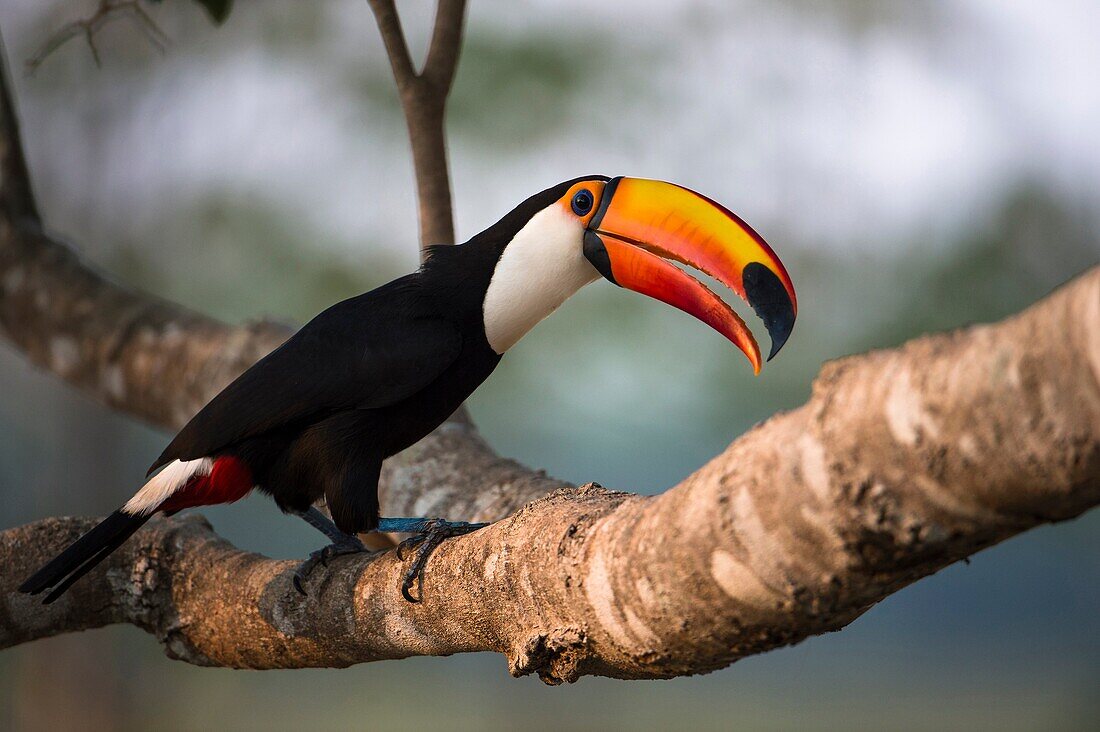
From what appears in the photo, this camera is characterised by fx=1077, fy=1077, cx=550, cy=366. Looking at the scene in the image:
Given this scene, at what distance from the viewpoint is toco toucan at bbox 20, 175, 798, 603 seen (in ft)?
6.49

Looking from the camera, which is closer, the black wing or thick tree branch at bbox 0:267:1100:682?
thick tree branch at bbox 0:267:1100:682

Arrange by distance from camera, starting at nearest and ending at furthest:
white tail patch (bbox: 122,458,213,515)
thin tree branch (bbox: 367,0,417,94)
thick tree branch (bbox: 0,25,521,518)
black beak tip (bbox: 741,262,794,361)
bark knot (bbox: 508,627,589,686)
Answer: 1. bark knot (bbox: 508,627,589,686)
2. black beak tip (bbox: 741,262,794,361)
3. white tail patch (bbox: 122,458,213,515)
4. thin tree branch (bbox: 367,0,417,94)
5. thick tree branch (bbox: 0,25,521,518)

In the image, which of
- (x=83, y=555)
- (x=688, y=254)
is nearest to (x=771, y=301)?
(x=688, y=254)

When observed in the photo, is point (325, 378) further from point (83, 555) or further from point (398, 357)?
point (83, 555)

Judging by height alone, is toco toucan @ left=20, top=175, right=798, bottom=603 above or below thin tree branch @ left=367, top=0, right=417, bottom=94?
below

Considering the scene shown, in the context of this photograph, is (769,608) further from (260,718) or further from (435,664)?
(260,718)

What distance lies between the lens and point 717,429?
19.0 feet

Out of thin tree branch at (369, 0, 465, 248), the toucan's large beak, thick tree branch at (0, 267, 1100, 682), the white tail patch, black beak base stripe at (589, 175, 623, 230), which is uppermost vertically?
thin tree branch at (369, 0, 465, 248)

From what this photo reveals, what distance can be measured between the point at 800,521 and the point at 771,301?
2.09 ft

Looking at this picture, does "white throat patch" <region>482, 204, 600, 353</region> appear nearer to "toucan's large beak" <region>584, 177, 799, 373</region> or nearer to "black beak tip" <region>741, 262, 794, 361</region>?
"toucan's large beak" <region>584, 177, 799, 373</region>

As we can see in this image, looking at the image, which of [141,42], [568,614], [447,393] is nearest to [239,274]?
[141,42]

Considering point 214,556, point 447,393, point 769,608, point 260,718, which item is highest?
point 447,393

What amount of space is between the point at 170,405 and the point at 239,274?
359cm

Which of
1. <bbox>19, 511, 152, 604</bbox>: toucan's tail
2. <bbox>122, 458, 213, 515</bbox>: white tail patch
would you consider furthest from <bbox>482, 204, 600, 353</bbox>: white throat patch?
<bbox>19, 511, 152, 604</bbox>: toucan's tail
